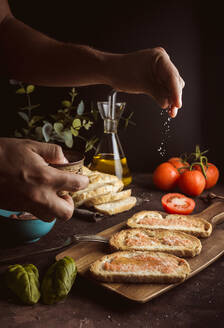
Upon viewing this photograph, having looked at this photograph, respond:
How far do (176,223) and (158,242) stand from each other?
272 millimetres

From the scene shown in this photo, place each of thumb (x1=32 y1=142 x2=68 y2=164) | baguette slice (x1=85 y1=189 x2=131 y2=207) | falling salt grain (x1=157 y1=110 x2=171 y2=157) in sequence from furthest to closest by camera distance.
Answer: falling salt grain (x1=157 y1=110 x2=171 y2=157) → baguette slice (x1=85 y1=189 x2=131 y2=207) → thumb (x1=32 y1=142 x2=68 y2=164)

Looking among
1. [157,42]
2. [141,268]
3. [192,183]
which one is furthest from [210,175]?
[141,268]

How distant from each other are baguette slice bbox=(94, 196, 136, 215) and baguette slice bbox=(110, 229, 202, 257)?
0.39m

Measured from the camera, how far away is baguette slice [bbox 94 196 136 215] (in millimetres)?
2303

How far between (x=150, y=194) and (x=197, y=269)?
1103 millimetres

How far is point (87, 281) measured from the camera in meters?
1.60

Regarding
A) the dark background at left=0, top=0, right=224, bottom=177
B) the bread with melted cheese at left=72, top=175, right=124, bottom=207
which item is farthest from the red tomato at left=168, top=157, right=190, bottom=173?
the bread with melted cheese at left=72, top=175, right=124, bottom=207

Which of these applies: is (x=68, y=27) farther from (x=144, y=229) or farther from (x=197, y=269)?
(x=197, y=269)

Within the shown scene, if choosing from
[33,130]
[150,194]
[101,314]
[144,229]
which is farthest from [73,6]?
[101,314]

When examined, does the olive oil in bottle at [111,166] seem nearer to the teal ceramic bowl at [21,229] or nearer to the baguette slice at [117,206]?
the baguette slice at [117,206]

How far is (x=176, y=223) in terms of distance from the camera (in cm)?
204

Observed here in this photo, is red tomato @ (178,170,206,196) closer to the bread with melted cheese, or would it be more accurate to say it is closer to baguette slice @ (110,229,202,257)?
the bread with melted cheese

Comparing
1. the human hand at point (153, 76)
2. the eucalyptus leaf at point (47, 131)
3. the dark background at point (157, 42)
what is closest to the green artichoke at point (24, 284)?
the human hand at point (153, 76)

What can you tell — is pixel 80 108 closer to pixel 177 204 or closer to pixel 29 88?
pixel 29 88
